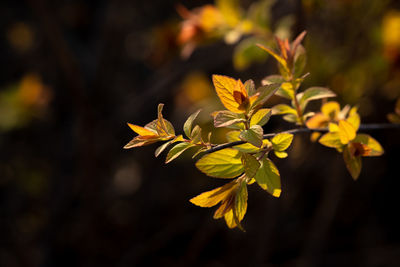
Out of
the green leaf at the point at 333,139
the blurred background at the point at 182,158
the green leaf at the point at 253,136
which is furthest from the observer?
the blurred background at the point at 182,158

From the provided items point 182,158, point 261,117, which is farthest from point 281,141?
point 182,158

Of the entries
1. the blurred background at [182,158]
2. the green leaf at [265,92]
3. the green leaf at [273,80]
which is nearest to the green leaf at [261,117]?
the green leaf at [265,92]

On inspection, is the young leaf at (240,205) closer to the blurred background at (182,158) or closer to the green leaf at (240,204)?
the green leaf at (240,204)

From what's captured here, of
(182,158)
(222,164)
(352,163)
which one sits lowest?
(182,158)

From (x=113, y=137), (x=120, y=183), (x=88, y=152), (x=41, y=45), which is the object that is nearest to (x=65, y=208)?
(x=88, y=152)

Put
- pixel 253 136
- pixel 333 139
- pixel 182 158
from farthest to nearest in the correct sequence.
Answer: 1. pixel 182 158
2. pixel 333 139
3. pixel 253 136

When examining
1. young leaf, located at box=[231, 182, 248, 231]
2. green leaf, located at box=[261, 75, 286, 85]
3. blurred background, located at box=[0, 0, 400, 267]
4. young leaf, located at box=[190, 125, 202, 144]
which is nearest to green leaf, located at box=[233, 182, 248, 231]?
young leaf, located at box=[231, 182, 248, 231]

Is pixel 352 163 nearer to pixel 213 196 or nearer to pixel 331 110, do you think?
pixel 331 110
